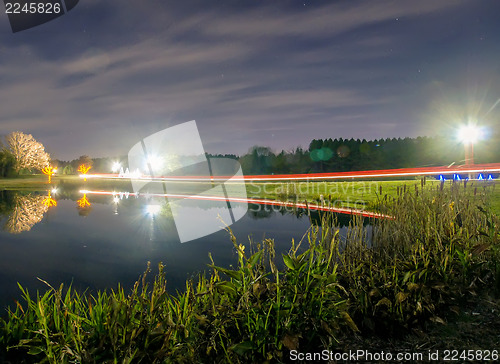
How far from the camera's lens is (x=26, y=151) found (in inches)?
2606

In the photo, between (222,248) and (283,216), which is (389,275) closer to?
(222,248)

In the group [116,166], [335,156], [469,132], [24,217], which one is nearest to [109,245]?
[24,217]

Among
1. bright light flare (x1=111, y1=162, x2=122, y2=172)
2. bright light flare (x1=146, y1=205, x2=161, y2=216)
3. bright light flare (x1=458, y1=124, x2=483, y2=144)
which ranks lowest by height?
bright light flare (x1=146, y1=205, x2=161, y2=216)

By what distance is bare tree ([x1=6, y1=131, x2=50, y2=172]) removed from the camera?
64062mm

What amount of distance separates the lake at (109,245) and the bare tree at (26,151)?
5858 cm

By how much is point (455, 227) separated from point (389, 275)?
203cm

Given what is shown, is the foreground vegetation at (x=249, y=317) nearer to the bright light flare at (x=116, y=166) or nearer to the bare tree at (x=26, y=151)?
the bare tree at (x=26, y=151)

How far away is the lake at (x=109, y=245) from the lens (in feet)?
22.3

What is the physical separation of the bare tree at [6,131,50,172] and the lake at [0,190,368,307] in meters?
58.6

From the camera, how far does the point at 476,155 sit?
55.8 metres

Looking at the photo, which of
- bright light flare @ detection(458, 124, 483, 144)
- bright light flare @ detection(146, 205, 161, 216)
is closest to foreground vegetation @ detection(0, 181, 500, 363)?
bright light flare @ detection(146, 205, 161, 216)

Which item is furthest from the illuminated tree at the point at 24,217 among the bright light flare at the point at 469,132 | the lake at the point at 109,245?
the bright light flare at the point at 469,132

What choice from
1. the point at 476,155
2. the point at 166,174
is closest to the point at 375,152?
the point at 476,155

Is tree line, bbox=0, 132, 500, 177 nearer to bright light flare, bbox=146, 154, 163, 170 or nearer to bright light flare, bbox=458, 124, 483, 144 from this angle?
bright light flare, bbox=146, 154, 163, 170
